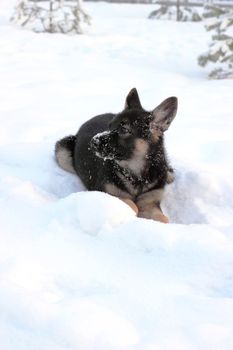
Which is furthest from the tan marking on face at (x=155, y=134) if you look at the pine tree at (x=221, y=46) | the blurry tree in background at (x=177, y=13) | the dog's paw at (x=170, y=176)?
the blurry tree in background at (x=177, y=13)

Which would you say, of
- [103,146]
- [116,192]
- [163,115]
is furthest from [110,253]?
[163,115]

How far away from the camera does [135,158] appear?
5281 millimetres

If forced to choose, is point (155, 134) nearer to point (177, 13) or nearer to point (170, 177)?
point (170, 177)

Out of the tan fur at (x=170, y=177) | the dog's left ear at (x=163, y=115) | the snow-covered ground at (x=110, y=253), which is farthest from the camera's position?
the tan fur at (x=170, y=177)

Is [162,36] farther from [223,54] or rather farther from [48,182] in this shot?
[48,182]

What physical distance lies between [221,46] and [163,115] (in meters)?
6.43

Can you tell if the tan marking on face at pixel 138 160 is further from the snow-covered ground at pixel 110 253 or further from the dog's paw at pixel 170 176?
the snow-covered ground at pixel 110 253

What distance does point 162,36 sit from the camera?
16.1 m

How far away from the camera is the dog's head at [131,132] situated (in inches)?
201

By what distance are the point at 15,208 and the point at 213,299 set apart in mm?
1866

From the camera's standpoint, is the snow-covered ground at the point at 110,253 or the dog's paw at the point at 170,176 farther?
the dog's paw at the point at 170,176

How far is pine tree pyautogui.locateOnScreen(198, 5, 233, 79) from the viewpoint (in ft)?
36.2

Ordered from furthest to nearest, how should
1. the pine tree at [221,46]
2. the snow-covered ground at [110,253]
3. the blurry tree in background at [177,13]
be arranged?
1. the blurry tree in background at [177,13]
2. the pine tree at [221,46]
3. the snow-covered ground at [110,253]

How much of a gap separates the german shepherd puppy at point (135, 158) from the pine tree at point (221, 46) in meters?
6.04
